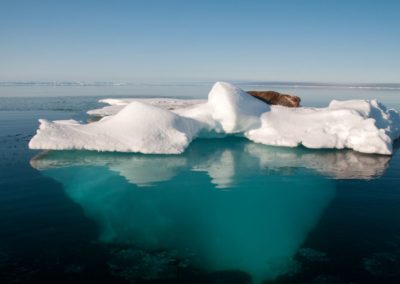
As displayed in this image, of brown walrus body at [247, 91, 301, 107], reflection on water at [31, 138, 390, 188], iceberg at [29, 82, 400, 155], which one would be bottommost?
reflection on water at [31, 138, 390, 188]

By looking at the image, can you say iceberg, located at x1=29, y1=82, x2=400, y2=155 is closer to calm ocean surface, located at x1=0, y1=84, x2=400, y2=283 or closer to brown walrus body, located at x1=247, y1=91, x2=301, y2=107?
calm ocean surface, located at x1=0, y1=84, x2=400, y2=283

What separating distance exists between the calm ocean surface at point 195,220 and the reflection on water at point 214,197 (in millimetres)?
38

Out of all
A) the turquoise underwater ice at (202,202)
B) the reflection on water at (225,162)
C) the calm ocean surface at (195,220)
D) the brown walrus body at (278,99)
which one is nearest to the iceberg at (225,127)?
the reflection on water at (225,162)

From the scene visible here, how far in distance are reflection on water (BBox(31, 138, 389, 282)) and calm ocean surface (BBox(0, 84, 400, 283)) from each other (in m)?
0.04

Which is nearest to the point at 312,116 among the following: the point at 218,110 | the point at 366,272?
the point at 218,110

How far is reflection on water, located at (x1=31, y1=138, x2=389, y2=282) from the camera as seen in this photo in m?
7.64

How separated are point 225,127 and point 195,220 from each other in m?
10.7

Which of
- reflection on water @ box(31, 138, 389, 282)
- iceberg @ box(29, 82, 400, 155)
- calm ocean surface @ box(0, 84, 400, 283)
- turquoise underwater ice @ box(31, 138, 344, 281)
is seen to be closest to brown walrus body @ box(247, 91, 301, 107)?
iceberg @ box(29, 82, 400, 155)

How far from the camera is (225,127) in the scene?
19.1 m

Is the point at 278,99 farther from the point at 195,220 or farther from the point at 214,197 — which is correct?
the point at 195,220

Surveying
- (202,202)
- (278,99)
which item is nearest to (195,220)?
(202,202)

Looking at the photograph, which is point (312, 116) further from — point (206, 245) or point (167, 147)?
point (206, 245)

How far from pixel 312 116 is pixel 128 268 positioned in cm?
1521

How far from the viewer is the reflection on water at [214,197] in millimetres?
7645
